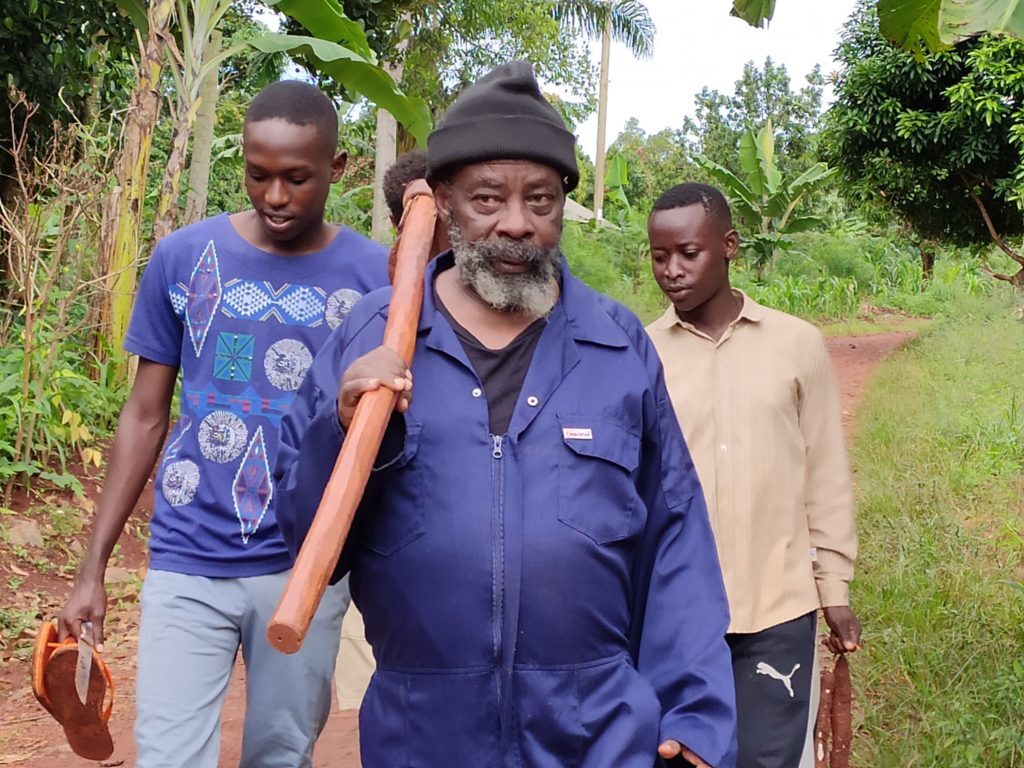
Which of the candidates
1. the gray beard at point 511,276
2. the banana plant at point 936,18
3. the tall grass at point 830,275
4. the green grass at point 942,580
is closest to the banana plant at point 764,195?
the tall grass at point 830,275

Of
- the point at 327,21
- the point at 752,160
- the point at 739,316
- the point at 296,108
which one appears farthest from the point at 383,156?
the point at 296,108

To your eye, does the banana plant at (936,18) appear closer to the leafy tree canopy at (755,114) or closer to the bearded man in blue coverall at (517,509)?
the bearded man in blue coverall at (517,509)

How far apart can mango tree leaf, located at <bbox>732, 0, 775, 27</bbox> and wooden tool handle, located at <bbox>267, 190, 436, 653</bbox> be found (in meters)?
3.17

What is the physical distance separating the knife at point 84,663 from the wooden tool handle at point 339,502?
1.24 meters

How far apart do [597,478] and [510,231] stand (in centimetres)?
49

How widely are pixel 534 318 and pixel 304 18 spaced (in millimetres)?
6827

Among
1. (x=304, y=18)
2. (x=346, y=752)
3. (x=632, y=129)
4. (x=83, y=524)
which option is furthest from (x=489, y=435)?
(x=632, y=129)

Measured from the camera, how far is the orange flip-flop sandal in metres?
2.91

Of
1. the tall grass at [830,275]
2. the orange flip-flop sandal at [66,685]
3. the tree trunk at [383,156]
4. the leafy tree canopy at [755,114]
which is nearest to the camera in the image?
the orange flip-flop sandal at [66,685]

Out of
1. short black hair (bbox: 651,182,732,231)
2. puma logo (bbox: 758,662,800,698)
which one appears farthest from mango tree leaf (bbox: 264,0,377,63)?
puma logo (bbox: 758,662,800,698)

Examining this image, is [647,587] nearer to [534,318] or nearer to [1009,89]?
[534,318]

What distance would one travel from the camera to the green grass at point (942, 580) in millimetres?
4547

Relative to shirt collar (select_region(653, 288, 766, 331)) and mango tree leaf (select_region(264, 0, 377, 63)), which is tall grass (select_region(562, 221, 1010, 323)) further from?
shirt collar (select_region(653, 288, 766, 331))

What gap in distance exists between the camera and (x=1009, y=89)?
12.2 meters
